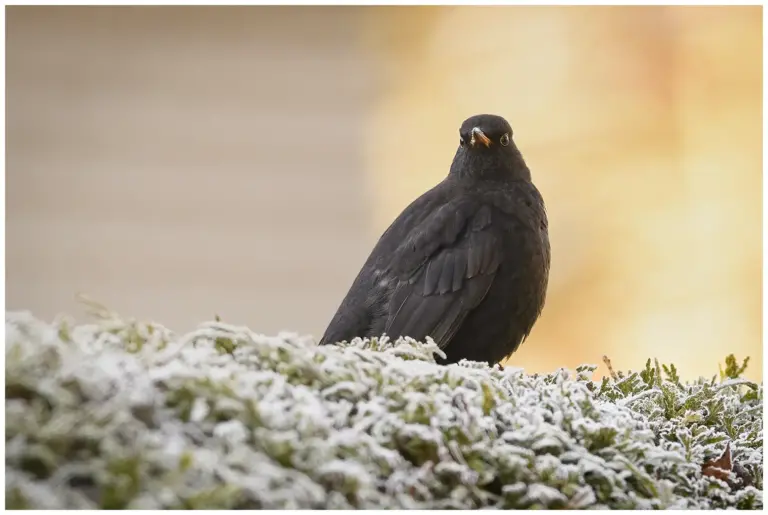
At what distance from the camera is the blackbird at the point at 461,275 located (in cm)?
280

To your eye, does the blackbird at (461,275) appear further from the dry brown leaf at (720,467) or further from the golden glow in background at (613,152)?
the dry brown leaf at (720,467)

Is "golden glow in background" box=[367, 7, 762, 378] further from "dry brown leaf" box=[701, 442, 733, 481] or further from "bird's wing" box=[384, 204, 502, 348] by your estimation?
"dry brown leaf" box=[701, 442, 733, 481]

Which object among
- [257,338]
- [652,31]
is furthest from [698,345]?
[257,338]

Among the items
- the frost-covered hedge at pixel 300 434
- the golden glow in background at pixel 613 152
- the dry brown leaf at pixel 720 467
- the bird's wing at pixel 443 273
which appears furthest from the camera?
the golden glow in background at pixel 613 152

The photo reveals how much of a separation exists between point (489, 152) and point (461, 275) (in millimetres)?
685

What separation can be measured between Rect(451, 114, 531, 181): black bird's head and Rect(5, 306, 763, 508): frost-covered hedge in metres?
1.81

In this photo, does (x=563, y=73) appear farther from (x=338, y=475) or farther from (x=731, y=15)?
(x=338, y=475)

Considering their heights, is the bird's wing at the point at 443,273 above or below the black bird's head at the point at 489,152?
below

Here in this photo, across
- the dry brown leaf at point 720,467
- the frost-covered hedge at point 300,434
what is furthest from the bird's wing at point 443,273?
the dry brown leaf at point 720,467

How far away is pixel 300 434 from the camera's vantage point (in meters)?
0.98

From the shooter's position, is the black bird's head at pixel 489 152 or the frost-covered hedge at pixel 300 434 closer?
the frost-covered hedge at pixel 300 434

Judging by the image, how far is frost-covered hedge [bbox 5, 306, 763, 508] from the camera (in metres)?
0.83

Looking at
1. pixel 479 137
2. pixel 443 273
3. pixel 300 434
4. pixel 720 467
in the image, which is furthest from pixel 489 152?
pixel 300 434

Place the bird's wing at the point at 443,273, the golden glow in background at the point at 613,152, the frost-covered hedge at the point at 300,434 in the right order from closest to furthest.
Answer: the frost-covered hedge at the point at 300,434
the bird's wing at the point at 443,273
the golden glow in background at the point at 613,152
